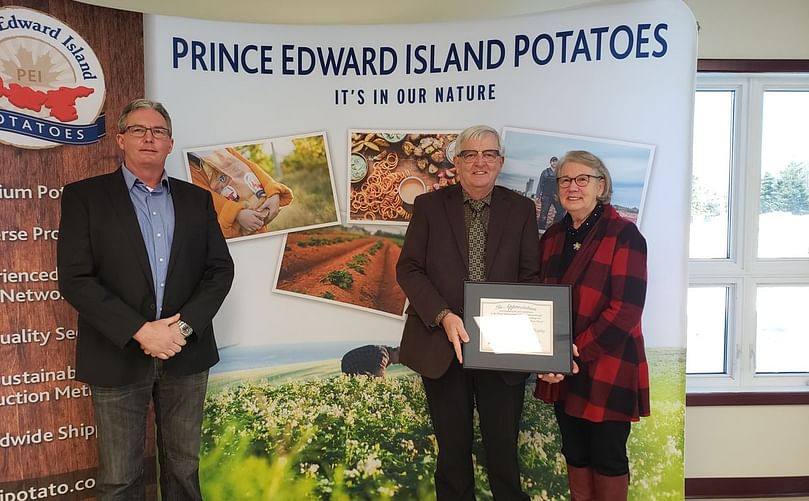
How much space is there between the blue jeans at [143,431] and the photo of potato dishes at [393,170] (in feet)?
3.25

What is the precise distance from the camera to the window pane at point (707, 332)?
3.12 meters

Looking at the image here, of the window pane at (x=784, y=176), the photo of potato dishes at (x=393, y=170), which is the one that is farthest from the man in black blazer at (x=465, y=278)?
the window pane at (x=784, y=176)

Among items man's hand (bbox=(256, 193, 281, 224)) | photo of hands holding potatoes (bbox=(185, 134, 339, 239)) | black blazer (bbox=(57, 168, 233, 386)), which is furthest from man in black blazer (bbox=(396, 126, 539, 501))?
black blazer (bbox=(57, 168, 233, 386))

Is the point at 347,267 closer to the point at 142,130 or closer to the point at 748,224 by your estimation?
the point at 142,130

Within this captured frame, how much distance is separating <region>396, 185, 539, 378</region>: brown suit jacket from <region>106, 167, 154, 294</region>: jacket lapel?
92 centimetres

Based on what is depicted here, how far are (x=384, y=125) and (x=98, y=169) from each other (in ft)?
3.98

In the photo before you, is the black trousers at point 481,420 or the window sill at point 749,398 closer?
the black trousers at point 481,420

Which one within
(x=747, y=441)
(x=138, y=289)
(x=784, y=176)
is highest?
(x=784, y=176)

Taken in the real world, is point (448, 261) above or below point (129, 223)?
below

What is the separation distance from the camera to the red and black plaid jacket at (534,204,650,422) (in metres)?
1.98

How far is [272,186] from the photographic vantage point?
2520 millimetres

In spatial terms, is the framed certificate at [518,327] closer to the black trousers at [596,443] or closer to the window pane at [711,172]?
the black trousers at [596,443]

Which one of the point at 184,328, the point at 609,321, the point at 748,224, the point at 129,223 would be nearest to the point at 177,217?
the point at 129,223

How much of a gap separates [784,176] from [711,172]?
1.32 feet
